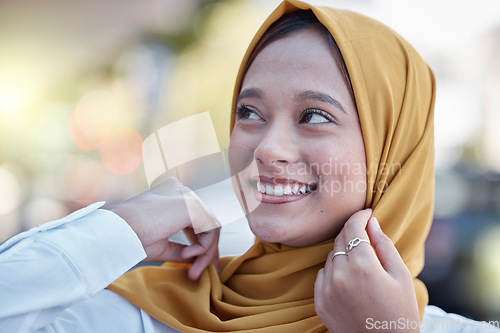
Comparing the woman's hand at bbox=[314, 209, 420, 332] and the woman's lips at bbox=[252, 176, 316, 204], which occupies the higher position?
the woman's lips at bbox=[252, 176, 316, 204]

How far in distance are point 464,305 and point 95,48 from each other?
523 cm

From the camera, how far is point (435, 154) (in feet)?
4.53

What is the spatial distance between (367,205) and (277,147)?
0.32m

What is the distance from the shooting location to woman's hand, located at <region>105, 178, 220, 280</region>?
1143 mm

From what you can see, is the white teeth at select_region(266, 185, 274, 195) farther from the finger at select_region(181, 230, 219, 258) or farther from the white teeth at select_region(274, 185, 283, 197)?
the finger at select_region(181, 230, 219, 258)

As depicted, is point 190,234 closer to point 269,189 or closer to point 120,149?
point 269,189

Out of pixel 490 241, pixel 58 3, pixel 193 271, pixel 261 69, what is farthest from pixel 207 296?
pixel 58 3

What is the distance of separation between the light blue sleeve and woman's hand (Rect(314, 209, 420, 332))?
1.63 feet

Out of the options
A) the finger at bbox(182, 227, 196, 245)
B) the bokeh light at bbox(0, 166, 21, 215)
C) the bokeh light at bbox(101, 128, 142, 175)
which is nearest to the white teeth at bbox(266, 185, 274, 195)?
the finger at bbox(182, 227, 196, 245)

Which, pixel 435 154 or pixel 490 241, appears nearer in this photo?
pixel 435 154

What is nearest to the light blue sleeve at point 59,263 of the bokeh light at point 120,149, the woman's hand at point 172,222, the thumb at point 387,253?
the woman's hand at point 172,222

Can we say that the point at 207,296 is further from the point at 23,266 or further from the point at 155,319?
the point at 23,266

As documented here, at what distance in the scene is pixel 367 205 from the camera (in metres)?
1.17

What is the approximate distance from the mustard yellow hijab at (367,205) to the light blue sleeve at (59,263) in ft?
Answer: 0.84
